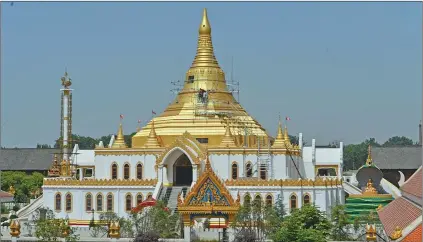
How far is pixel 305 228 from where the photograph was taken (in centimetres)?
3456

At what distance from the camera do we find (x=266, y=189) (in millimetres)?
49406

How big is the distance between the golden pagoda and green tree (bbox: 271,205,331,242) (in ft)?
64.8

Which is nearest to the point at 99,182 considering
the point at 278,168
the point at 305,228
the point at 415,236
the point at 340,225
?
the point at 278,168

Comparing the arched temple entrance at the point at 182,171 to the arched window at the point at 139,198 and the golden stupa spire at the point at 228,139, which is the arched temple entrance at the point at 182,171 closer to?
the golden stupa spire at the point at 228,139

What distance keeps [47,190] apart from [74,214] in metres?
2.12

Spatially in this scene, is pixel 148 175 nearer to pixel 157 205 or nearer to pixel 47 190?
pixel 47 190

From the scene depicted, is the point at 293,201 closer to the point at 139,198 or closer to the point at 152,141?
the point at 139,198

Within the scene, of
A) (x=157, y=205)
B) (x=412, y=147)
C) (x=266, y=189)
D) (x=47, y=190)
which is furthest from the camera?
(x=412, y=147)

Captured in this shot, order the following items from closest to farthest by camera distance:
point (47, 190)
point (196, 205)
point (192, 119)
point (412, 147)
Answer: point (196, 205), point (47, 190), point (192, 119), point (412, 147)

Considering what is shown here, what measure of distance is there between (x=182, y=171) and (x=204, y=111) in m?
4.63

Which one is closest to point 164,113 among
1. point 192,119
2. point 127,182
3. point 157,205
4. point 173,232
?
point 192,119

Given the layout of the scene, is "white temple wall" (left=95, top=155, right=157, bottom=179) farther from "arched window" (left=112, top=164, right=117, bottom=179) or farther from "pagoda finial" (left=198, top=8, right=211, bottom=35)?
"pagoda finial" (left=198, top=8, right=211, bottom=35)

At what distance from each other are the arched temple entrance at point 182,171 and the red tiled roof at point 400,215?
20.6 meters

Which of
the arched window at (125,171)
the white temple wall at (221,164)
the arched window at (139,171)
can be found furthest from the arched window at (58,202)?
the white temple wall at (221,164)
